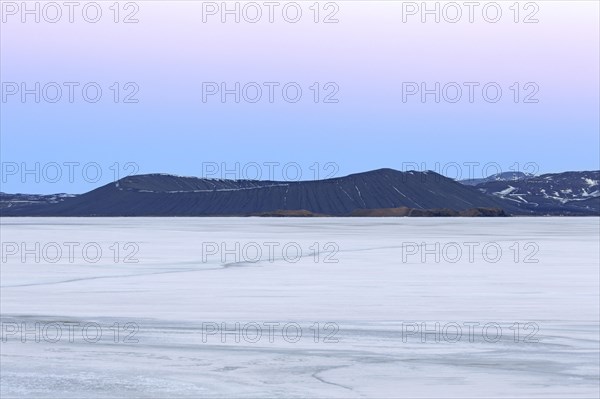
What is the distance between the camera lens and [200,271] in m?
29.7

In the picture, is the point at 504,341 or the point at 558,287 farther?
the point at 558,287

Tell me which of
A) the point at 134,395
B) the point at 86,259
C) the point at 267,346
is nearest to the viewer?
the point at 134,395

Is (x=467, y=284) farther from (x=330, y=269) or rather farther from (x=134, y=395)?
(x=134, y=395)

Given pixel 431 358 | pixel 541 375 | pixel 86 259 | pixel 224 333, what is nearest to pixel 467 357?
pixel 431 358

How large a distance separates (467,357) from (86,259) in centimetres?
2495

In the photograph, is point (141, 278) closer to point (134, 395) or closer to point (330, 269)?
point (330, 269)

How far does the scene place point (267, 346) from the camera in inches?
543

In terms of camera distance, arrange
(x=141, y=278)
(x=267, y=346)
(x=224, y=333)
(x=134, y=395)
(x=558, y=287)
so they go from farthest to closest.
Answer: (x=141, y=278)
(x=558, y=287)
(x=224, y=333)
(x=267, y=346)
(x=134, y=395)

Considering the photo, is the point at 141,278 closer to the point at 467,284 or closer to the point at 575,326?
the point at 467,284

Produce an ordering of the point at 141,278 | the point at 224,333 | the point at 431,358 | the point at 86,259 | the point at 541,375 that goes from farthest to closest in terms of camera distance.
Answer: the point at 86,259 < the point at 141,278 < the point at 224,333 < the point at 431,358 < the point at 541,375

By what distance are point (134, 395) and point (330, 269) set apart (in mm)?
20526

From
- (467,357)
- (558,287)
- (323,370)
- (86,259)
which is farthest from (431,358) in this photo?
(86,259)

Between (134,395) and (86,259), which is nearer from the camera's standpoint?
(134,395)

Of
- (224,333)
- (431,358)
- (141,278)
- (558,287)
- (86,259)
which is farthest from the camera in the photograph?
(86,259)
